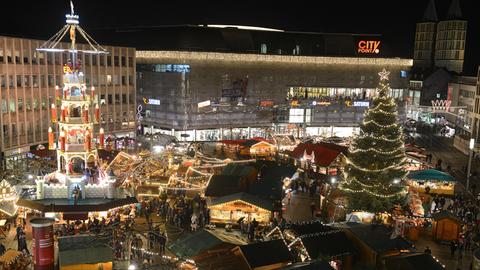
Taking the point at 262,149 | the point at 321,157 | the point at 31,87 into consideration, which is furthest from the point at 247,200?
the point at 31,87

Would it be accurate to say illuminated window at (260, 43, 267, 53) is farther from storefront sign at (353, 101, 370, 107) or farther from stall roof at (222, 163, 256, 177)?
stall roof at (222, 163, 256, 177)

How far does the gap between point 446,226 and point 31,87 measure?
97.6 feet

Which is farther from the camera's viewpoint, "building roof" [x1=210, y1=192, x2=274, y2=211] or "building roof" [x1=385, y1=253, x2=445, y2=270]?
"building roof" [x1=210, y1=192, x2=274, y2=211]

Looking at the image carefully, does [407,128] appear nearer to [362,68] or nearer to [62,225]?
[362,68]

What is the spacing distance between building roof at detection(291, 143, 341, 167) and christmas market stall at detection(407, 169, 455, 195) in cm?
539

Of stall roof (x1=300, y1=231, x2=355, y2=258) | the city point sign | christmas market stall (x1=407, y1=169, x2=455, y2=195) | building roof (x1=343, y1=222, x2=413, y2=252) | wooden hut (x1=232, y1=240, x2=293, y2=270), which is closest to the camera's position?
wooden hut (x1=232, y1=240, x2=293, y2=270)

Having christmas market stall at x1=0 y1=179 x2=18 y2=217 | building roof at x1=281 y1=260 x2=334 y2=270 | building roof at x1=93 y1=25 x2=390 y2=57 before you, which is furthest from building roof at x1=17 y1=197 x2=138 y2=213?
building roof at x1=93 y1=25 x2=390 y2=57

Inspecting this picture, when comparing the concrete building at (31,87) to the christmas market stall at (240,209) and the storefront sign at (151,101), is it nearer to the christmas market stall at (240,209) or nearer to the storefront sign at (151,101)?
the storefront sign at (151,101)

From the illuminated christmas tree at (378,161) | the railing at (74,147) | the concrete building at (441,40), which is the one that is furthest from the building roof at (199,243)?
the concrete building at (441,40)

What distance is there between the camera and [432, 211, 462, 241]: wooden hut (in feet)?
70.3

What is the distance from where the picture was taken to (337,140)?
47.0 metres

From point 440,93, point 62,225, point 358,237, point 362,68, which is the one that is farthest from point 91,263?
point 440,93

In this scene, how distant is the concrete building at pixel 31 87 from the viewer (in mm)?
32656

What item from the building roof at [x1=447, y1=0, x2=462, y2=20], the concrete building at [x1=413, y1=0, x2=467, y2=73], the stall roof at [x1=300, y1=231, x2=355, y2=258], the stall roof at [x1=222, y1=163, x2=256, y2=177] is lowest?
the stall roof at [x1=300, y1=231, x2=355, y2=258]
